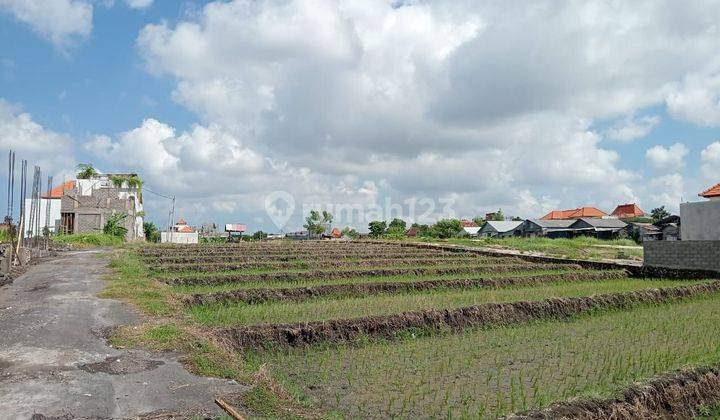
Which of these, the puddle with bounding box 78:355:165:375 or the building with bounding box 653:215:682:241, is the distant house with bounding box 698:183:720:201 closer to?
the building with bounding box 653:215:682:241

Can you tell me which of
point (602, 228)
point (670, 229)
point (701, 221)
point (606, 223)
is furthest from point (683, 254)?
point (606, 223)

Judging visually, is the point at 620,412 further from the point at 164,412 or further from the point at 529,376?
the point at 164,412

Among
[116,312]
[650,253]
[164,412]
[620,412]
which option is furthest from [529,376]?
[650,253]

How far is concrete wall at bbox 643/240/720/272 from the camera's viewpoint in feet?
65.5

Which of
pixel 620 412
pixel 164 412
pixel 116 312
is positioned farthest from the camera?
pixel 116 312

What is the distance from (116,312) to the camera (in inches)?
381

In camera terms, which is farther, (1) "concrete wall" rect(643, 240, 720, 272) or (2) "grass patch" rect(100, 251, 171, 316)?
(1) "concrete wall" rect(643, 240, 720, 272)

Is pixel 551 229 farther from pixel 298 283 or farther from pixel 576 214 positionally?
pixel 298 283

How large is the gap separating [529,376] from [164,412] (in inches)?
180

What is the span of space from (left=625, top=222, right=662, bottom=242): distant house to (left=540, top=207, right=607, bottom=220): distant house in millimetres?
16801

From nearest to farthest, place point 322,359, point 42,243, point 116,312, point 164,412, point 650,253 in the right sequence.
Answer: point 164,412 < point 322,359 < point 116,312 < point 650,253 < point 42,243

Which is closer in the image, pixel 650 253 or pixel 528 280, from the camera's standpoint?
pixel 528 280

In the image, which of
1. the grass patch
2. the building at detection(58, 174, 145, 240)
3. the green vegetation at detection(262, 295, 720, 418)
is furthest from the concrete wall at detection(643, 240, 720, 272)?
the building at detection(58, 174, 145, 240)

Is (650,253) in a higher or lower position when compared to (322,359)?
higher
